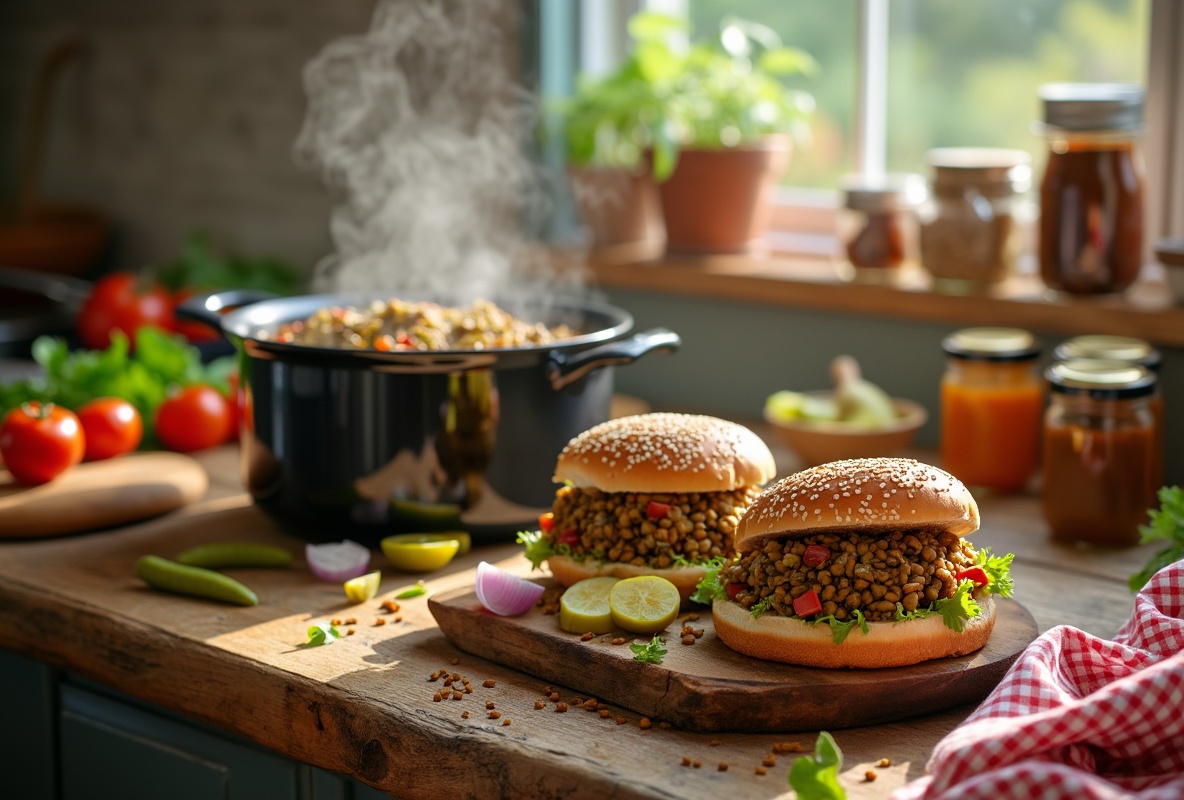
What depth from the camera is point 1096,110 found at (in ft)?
6.14

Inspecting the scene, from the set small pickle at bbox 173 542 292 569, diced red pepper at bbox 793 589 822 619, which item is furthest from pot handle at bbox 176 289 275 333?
diced red pepper at bbox 793 589 822 619

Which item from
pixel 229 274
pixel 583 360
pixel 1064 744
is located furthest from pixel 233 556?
pixel 229 274

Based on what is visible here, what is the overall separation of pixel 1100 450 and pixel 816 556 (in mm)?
603

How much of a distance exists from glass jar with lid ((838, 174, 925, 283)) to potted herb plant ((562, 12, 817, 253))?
22cm

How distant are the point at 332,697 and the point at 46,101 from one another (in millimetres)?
2786

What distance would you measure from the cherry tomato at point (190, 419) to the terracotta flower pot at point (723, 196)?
91cm

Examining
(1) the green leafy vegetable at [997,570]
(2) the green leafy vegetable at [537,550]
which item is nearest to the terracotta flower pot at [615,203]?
(2) the green leafy vegetable at [537,550]

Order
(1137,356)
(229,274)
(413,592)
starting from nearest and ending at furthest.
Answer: (413,592) → (1137,356) → (229,274)

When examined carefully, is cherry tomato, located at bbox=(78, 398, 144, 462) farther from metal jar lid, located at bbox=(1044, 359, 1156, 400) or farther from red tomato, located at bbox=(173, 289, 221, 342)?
metal jar lid, located at bbox=(1044, 359, 1156, 400)

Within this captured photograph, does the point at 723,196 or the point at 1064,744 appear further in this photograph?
the point at 723,196

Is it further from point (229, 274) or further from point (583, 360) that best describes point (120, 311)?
point (583, 360)

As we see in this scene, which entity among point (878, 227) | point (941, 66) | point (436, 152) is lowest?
point (878, 227)

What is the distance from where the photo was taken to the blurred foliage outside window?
218cm

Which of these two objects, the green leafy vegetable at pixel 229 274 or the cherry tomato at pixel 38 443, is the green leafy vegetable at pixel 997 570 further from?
the green leafy vegetable at pixel 229 274
